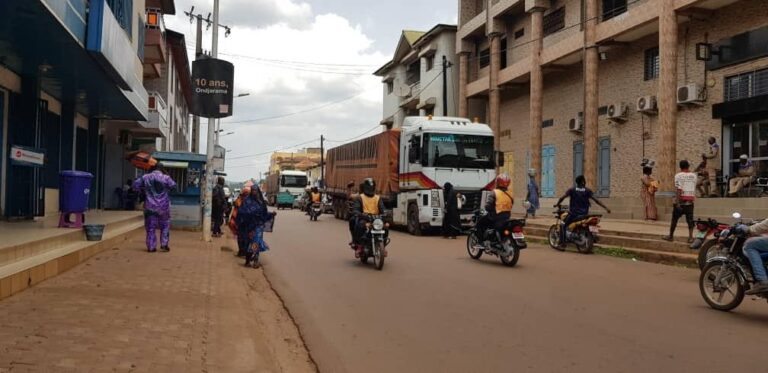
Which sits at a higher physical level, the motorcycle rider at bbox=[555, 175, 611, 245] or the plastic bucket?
the motorcycle rider at bbox=[555, 175, 611, 245]

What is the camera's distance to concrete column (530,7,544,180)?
27422 millimetres

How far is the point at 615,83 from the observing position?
78.0ft

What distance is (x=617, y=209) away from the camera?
2012 centimetres

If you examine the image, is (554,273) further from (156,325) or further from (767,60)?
(767,60)

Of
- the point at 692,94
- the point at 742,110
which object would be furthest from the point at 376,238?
the point at 692,94

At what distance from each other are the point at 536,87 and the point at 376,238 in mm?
18262

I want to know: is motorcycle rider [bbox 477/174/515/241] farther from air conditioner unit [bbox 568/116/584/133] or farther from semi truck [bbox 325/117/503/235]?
air conditioner unit [bbox 568/116/584/133]

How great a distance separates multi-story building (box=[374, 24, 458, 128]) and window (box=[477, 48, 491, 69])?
180 centimetres

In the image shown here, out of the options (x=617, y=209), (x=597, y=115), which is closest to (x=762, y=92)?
(x=617, y=209)

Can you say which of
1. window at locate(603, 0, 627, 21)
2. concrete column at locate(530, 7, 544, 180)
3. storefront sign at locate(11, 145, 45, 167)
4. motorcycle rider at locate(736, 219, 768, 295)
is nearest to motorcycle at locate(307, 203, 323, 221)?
concrete column at locate(530, 7, 544, 180)

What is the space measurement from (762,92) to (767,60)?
2.80 ft

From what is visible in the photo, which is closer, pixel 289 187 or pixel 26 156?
pixel 26 156

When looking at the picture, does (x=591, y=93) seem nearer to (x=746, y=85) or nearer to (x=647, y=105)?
(x=647, y=105)

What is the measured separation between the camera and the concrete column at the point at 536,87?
90.0 feet
